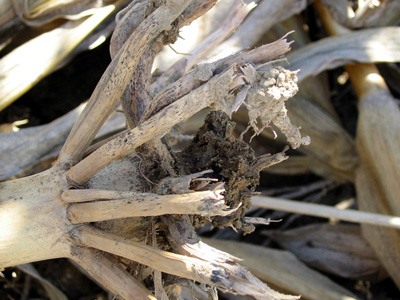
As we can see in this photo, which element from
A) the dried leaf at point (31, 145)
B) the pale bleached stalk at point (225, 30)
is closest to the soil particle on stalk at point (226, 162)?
the pale bleached stalk at point (225, 30)

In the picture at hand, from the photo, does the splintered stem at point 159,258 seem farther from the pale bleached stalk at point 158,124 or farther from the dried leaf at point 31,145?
the dried leaf at point 31,145

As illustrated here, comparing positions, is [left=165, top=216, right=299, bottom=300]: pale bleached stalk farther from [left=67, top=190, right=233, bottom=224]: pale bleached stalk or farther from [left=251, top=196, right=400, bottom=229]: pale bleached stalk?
[left=251, top=196, right=400, bottom=229]: pale bleached stalk

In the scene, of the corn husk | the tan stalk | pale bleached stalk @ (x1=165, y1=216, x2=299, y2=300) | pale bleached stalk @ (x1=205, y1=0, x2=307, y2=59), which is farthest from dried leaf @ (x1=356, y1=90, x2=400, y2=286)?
pale bleached stalk @ (x1=165, y1=216, x2=299, y2=300)

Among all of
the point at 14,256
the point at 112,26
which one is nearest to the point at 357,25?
the point at 112,26

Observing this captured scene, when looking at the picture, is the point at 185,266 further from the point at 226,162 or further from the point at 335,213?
the point at 335,213

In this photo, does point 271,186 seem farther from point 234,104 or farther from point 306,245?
point 234,104

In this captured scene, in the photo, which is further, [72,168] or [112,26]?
[112,26]

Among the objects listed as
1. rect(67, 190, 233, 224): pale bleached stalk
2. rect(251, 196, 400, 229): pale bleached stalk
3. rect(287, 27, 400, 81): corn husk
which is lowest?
rect(251, 196, 400, 229): pale bleached stalk
